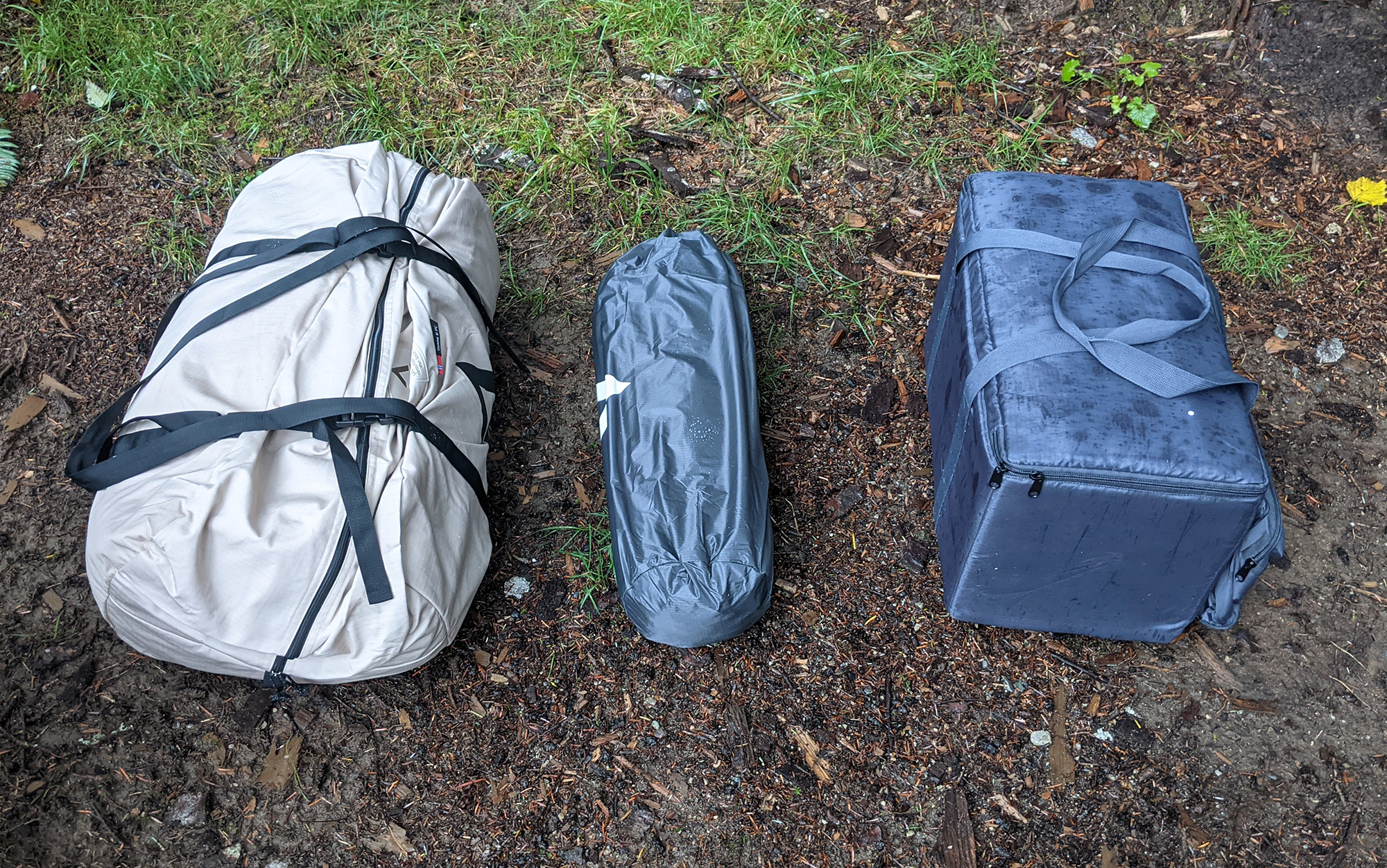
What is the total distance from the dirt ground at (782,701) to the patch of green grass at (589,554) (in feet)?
0.14

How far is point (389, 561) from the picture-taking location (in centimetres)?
217

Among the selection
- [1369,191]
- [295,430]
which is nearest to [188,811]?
[295,430]

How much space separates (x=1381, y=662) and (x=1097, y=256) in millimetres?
1522

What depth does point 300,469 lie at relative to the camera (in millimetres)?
2201

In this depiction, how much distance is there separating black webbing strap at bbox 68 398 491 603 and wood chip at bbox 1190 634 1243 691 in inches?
93.9

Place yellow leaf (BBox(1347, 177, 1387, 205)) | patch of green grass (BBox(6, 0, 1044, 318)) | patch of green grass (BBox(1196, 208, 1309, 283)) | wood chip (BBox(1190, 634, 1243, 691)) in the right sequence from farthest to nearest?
patch of green grass (BBox(6, 0, 1044, 318)), yellow leaf (BBox(1347, 177, 1387, 205)), patch of green grass (BBox(1196, 208, 1309, 283)), wood chip (BBox(1190, 634, 1243, 691))

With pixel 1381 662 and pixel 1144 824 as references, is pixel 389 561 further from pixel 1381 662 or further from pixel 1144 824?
pixel 1381 662

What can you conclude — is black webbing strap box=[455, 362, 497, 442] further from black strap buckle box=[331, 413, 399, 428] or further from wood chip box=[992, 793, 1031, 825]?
wood chip box=[992, 793, 1031, 825]

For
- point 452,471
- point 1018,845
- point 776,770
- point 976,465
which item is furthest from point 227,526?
point 1018,845

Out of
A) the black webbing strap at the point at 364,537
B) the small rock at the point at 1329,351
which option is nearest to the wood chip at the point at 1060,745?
the small rock at the point at 1329,351

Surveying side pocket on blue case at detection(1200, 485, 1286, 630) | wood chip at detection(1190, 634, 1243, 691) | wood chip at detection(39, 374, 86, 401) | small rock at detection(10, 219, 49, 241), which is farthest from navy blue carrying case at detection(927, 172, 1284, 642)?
small rock at detection(10, 219, 49, 241)

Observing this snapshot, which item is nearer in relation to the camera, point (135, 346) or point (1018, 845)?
point (1018, 845)

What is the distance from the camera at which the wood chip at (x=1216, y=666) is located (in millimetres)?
2490

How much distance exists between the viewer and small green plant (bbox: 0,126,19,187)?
368cm
